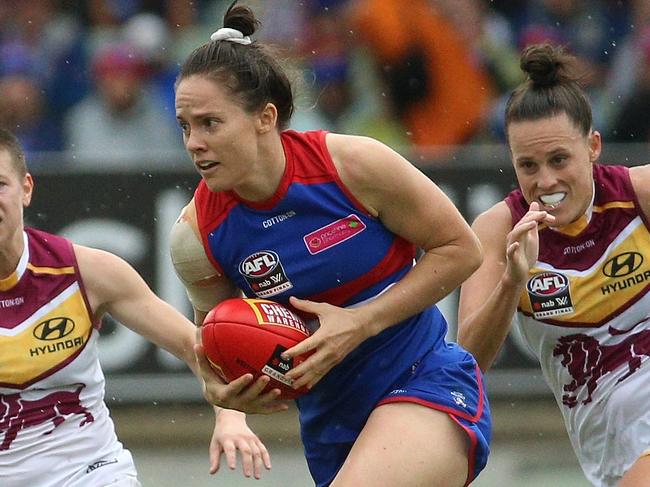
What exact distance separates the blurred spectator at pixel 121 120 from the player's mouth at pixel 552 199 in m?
4.95

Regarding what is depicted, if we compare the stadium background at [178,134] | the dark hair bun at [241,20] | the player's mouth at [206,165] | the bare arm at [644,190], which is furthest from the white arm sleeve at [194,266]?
the stadium background at [178,134]

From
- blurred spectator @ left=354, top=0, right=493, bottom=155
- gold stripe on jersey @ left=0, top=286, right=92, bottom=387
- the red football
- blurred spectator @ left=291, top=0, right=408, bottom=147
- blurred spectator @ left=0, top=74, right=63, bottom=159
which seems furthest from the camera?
blurred spectator @ left=0, top=74, right=63, bottom=159

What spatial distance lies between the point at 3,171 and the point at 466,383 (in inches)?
70.7

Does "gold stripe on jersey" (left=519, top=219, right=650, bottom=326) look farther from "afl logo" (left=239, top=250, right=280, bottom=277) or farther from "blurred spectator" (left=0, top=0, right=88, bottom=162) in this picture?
"blurred spectator" (left=0, top=0, right=88, bottom=162)

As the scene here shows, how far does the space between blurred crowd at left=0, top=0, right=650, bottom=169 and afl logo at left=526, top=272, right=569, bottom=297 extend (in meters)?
4.60

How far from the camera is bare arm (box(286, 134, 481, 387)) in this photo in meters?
4.43

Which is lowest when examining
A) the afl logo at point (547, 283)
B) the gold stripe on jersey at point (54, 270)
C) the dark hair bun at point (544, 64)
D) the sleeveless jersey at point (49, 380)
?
the sleeveless jersey at point (49, 380)

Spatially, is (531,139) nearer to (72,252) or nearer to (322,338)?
(322,338)

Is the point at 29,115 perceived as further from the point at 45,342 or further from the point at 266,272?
the point at 266,272

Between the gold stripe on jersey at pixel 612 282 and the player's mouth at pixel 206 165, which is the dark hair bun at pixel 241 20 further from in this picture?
the gold stripe on jersey at pixel 612 282

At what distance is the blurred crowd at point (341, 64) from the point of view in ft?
32.2

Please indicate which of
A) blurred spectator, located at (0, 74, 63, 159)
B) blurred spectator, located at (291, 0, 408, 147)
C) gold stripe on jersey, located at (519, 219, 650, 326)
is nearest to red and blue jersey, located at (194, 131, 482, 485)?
gold stripe on jersey, located at (519, 219, 650, 326)

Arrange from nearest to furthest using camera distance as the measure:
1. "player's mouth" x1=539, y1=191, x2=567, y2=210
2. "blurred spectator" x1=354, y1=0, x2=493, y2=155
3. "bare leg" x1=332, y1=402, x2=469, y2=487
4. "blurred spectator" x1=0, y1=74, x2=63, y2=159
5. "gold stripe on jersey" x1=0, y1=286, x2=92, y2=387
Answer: "bare leg" x1=332, y1=402, x2=469, y2=487 < "gold stripe on jersey" x1=0, y1=286, x2=92, y2=387 < "player's mouth" x1=539, y1=191, x2=567, y2=210 < "blurred spectator" x1=354, y1=0, x2=493, y2=155 < "blurred spectator" x1=0, y1=74, x2=63, y2=159

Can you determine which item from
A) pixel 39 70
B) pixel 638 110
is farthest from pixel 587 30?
pixel 39 70
